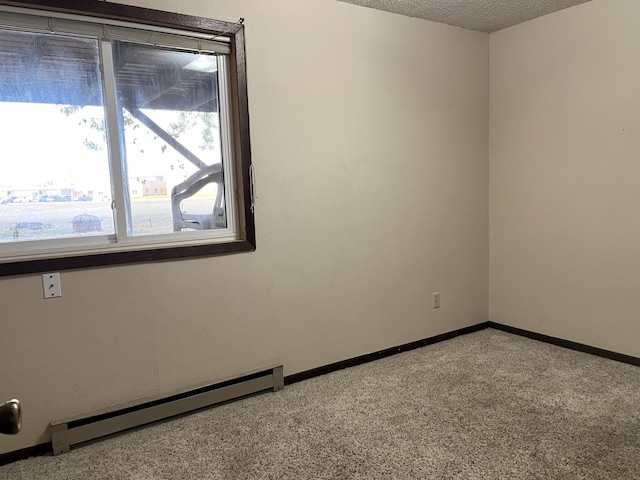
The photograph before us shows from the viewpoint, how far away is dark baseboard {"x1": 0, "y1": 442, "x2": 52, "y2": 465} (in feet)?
7.26

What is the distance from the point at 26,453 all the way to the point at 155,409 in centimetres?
60

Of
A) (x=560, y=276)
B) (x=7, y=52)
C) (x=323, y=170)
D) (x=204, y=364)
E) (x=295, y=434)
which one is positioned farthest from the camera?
(x=560, y=276)

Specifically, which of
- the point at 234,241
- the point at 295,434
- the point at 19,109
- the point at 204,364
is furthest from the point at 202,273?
the point at 19,109

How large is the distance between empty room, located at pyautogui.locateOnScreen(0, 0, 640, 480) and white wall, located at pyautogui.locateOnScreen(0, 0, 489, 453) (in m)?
0.01

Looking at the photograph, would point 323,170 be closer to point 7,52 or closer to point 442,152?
point 442,152

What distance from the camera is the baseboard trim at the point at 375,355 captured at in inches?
120

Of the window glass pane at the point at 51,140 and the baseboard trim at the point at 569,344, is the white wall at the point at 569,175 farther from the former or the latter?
the window glass pane at the point at 51,140

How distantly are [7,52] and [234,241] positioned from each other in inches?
55.4

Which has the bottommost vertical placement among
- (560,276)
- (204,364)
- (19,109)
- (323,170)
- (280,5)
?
(204,364)

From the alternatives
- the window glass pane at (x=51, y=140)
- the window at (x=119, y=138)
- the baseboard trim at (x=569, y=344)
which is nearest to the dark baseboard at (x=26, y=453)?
the window at (x=119, y=138)

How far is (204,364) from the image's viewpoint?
8.90ft

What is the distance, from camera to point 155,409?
2512mm

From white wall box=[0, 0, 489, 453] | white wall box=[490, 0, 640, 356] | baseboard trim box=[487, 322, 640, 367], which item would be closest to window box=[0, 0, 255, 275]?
white wall box=[0, 0, 489, 453]

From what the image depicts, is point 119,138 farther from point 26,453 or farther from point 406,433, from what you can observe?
point 406,433
